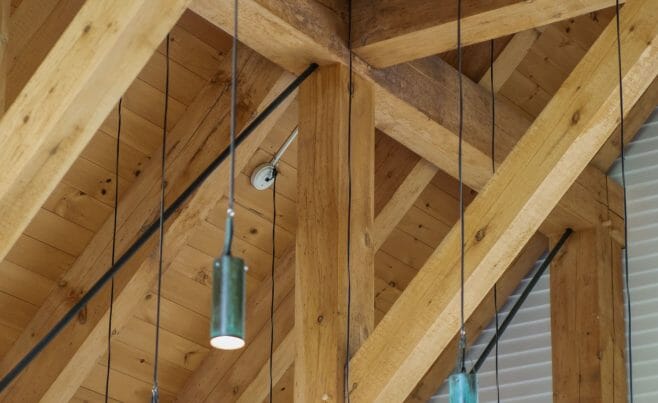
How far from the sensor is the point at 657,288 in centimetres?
576

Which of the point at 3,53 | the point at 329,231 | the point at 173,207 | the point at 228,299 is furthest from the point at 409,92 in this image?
the point at 228,299

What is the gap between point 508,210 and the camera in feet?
13.6

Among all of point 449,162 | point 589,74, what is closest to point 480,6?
point 589,74

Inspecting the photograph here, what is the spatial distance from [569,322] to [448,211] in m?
0.61

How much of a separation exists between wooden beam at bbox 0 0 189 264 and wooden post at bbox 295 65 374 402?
0.97 m

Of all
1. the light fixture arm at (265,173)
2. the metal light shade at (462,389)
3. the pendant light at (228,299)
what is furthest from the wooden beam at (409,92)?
the pendant light at (228,299)

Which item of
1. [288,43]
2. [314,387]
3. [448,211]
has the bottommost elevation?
[314,387]

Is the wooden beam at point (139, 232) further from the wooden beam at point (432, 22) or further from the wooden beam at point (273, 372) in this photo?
the wooden beam at point (273, 372)

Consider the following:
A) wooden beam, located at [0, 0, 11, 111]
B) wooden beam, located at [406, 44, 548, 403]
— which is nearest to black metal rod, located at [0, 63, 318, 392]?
wooden beam, located at [0, 0, 11, 111]

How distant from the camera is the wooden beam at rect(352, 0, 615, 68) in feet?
14.4

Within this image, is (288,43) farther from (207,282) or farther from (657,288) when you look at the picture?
(657,288)

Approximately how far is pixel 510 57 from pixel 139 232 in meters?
1.49

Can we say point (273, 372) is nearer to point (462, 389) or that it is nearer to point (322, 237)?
point (322, 237)

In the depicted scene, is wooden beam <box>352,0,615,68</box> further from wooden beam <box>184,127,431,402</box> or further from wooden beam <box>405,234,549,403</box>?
wooden beam <box>405,234,549,403</box>
